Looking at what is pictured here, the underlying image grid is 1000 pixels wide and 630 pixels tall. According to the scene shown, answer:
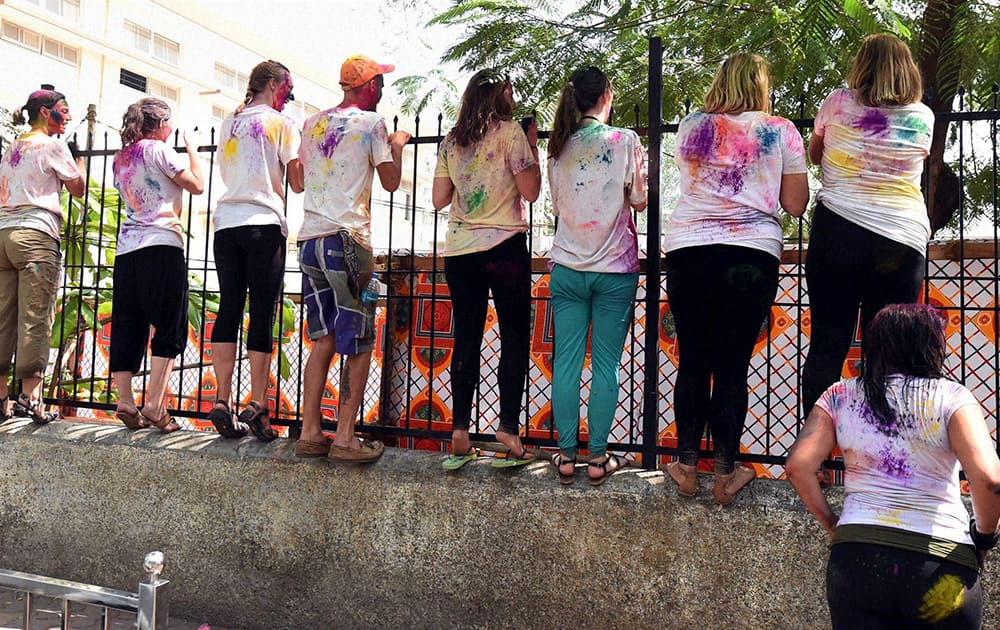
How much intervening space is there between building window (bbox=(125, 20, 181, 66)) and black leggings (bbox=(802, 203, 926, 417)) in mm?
27354

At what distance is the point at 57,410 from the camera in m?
5.14

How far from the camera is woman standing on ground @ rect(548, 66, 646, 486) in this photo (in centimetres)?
361

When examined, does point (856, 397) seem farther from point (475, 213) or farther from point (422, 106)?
point (422, 106)

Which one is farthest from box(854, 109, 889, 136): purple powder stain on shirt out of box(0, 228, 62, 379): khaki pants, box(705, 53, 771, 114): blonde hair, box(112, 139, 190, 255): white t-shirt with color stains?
box(0, 228, 62, 379): khaki pants

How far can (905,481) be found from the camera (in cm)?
225

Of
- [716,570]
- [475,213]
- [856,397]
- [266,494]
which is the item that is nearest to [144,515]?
[266,494]

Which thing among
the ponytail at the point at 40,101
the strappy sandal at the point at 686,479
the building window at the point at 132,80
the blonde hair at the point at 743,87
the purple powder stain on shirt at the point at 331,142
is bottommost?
the strappy sandal at the point at 686,479

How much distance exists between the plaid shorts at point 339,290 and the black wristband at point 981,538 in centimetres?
259

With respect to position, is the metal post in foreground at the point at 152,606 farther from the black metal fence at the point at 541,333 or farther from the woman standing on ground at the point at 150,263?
the woman standing on ground at the point at 150,263

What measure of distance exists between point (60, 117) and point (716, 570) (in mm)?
4576

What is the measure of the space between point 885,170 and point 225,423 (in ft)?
10.6

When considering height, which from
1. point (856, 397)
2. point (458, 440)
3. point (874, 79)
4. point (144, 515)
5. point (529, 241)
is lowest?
point (144, 515)

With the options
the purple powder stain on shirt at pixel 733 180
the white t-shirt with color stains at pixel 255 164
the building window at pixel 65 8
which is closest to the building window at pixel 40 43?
the building window at pixel 65 8

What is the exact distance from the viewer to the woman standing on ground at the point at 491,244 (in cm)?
378
